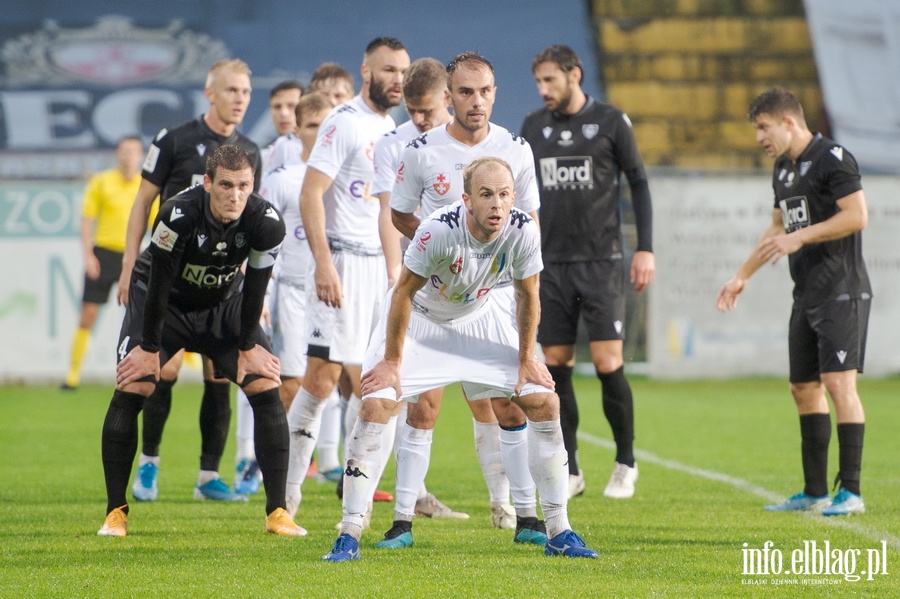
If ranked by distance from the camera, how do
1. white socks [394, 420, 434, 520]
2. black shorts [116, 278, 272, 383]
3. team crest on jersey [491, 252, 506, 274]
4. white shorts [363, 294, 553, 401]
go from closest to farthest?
team crest on jersey [491, 252, 506, 274] < white shorts [363, 294, 553, 401] < white socks [394, 420, 434, 520] < black shorts [116, 278, 272, 383]

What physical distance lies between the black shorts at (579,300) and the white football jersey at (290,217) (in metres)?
1.60

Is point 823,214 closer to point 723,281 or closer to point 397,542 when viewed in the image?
point 397,542

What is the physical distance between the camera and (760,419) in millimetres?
12875

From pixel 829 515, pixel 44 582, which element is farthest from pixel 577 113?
pixel 44 582

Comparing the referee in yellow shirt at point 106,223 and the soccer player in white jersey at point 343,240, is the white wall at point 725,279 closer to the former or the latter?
the referee in yellow shirt at point 106,223

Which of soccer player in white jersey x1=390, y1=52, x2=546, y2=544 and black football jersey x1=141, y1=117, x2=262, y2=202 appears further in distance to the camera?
black football jersey x1=141, y1=117, x2=262, y2=202

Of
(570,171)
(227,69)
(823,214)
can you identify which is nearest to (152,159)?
(227,69)

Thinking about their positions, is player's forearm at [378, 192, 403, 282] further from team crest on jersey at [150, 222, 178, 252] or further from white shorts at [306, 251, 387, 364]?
team crest on jersey at [150, 222, 178, 252]

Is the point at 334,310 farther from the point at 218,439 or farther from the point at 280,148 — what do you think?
the point at 280,148

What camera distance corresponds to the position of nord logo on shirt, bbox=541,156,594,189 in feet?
26.6

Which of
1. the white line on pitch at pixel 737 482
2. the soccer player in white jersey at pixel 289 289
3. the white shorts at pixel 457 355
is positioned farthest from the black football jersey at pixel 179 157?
the white line on pitch at pixel 737 482

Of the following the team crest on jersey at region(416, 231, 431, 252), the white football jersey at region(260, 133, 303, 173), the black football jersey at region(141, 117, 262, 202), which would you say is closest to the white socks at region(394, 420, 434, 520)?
the team crest on jersey at region(416, 231, 431, 252)

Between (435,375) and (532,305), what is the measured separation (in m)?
0.51

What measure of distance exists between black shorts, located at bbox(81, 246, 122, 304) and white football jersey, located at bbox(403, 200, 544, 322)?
9.64 m
